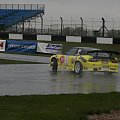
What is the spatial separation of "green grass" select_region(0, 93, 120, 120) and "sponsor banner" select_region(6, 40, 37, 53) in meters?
32.3

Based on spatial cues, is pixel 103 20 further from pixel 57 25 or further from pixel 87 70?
pixel 87 70

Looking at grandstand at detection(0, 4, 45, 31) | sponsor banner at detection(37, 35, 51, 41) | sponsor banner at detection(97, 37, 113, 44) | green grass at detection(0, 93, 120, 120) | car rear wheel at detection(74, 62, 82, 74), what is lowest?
green grass at detection(0, 93, 120, 120)

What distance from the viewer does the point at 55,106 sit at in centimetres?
1005

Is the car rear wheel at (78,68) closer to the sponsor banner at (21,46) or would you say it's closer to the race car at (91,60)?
the race car at (91,60)

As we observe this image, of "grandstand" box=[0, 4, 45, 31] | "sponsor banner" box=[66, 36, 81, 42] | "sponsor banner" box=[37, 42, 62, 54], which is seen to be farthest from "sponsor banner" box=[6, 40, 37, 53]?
"grandstand" box=[0, 4, 45, 31]

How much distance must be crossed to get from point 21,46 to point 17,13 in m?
29.9

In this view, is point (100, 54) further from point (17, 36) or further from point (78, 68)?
point (17, 36)

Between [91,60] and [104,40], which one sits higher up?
[104,40]

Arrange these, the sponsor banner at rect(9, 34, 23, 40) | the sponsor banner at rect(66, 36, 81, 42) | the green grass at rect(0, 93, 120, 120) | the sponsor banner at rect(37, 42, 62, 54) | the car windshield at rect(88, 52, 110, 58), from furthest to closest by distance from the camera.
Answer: the sponsor banner at rect(9, 34, 23, 40) < the sponsor banner at rect(66, 36, 81, 42) < the sponsor banner at rect(37, 42, 62, 54) < the car windshield at rect(88, 52, 110, 58) < the green grass at rect(0, 93, 120, 120)

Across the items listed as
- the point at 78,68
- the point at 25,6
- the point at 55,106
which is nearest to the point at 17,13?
the point at 25,6

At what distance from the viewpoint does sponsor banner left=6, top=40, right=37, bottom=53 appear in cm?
4439

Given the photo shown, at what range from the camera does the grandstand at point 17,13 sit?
69312mm

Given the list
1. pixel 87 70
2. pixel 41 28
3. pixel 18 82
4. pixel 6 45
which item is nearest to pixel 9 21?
pixel 41 28

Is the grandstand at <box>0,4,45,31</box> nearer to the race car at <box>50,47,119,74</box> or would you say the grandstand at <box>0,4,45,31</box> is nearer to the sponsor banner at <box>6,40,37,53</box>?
the sponsor banner at <box>6,40,37,53</box>
